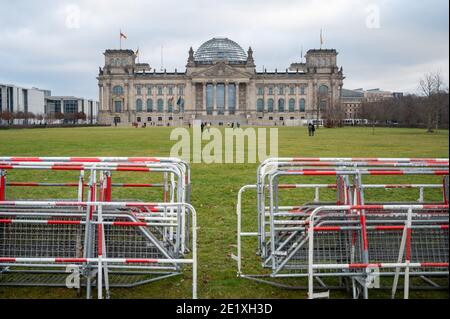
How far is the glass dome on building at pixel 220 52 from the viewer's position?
490 ft

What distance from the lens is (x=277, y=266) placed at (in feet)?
23.2

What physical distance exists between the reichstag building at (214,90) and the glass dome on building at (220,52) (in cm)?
626

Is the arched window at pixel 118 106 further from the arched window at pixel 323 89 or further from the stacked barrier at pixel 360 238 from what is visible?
the stacked barrier at pixel 360 238

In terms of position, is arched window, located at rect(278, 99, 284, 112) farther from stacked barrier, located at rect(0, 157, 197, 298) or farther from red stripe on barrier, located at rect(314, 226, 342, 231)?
red stripe on barrier, located at rect(314, 226, 342, 231)

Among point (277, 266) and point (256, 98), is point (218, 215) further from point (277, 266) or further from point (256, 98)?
point (256, 98)

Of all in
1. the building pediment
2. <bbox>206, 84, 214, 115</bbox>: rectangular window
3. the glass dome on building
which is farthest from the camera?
the glass dome on building

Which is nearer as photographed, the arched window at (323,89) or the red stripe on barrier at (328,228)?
the red stripe on barrier at (328,228)

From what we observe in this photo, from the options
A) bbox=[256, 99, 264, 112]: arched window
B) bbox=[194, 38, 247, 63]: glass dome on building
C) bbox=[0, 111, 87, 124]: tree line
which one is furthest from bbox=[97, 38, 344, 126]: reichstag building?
bbox=[0, 111, 87, 124]: tree line

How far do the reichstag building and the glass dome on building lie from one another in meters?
6.26

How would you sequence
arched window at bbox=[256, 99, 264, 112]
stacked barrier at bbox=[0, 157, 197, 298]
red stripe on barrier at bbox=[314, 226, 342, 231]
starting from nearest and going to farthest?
red stripe on barrier at bbox=[314, 226, 342, 231] < stacked barrier at bbox=[0, 157, 197, 298] < arched window at bbox=[256, 99, 264, 112]

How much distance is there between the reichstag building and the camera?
459 feet

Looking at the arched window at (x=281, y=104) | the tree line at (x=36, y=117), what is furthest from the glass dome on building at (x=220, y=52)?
the tree line at (x=36, y=117)

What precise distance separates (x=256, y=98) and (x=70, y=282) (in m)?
137
